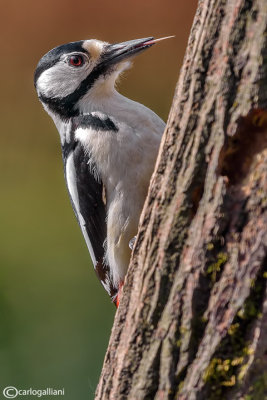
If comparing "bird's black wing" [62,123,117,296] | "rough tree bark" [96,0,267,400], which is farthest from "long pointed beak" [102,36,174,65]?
"rough tree bark" [96,0,267,400]

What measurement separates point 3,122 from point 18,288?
1015 millimetres

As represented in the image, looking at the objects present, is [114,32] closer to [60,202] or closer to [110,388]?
[60,202]

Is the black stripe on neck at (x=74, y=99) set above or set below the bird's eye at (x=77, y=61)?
below

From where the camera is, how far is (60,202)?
4.73m

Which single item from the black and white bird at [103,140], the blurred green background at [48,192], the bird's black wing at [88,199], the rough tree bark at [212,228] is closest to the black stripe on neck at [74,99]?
the black and white bird at [103,140]

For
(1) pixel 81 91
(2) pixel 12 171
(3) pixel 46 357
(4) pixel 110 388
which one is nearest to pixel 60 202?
(2) pixel 12 171

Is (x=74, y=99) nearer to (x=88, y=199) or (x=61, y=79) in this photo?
(x=61, y=79)

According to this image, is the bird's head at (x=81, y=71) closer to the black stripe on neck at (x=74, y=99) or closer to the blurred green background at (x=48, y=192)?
the black stripe on neck at (x=74, y=99)

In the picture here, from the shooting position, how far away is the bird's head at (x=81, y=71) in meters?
2.68

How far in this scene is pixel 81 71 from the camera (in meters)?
2.75

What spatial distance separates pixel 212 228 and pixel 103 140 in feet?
3.29

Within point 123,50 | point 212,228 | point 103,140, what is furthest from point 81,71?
point 212,228

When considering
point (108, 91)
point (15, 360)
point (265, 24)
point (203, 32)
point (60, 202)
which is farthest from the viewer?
point (60, 202)

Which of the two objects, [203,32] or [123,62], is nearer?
[203,32]
